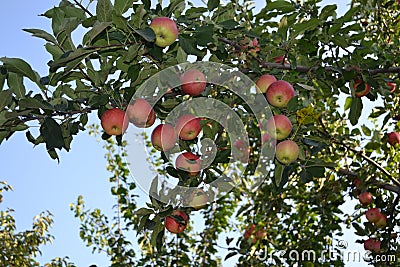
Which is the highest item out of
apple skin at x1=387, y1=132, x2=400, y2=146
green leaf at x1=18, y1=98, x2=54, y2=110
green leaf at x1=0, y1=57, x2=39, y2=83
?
apple skin at x1=387, y1=132, x2=400, y2=146

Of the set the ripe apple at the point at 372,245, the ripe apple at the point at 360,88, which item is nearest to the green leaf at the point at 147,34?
the ripe apple at the point at 360,88

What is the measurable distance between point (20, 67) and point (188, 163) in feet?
2.14

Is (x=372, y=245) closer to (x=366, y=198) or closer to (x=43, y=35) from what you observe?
(x=366, y=198)

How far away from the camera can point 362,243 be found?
337cm

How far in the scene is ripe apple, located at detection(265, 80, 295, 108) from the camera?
193 centimetres

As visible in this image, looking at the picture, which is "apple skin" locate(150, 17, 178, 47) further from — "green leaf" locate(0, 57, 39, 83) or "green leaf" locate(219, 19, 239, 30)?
"green leaf" locate(0, 57, 39, 83)

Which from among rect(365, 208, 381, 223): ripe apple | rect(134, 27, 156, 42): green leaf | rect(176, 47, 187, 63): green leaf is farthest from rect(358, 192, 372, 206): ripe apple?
rect(134, 27, 156, 42): green leaf

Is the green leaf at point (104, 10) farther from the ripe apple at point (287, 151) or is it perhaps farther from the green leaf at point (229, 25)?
the ripe apple at point (287, 151)

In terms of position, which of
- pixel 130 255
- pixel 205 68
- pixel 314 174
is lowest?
pixel 314 174

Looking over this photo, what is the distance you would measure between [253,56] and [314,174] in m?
0.52

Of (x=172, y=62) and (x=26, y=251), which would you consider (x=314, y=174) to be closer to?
(x=172, y=62)

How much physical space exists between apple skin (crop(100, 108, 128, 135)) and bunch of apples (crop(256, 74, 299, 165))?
0.54 m

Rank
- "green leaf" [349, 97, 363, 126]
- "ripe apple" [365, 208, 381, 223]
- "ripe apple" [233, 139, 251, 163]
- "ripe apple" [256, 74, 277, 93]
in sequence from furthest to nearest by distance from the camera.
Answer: "ripe apple" [365, 208, 381, 223]
"green leaf" [349, 97, 363, 126]
"ripe apple" [233, 139, 251, 163]
"ripe apple" [256, 74, 277, 93]

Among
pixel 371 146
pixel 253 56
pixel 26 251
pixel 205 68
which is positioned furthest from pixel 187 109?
pixel 26 251
